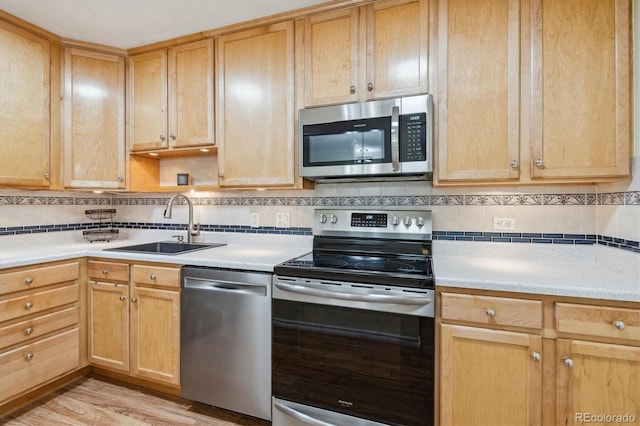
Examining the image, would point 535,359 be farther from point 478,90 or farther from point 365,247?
point 478,90

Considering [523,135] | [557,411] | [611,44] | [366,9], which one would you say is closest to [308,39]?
[366,9]

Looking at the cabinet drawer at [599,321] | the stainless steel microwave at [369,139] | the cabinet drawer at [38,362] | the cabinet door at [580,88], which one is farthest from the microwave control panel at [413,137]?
the cabinet drawer at [38,362]

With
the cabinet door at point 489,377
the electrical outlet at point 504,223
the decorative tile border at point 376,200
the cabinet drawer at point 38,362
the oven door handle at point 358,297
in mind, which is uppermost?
the decorative tile border at point 376,200

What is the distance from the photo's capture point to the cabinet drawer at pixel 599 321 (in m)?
1.19

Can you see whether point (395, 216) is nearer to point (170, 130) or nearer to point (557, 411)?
point (557, 411)

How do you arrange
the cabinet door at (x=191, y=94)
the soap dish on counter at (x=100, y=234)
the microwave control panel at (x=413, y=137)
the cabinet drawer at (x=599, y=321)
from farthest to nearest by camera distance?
the soap dish on counter at (x=100, y=234)
the cabinet door at (x=191, y=94)
the microwave control panel at (x=413, y=137)
the cabinet drawer at (x=599, y=321)

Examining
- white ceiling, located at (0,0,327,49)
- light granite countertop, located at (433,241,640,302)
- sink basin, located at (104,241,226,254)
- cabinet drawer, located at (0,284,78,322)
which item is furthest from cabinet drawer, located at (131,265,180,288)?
white ceiling, located at (0,0,327,49)

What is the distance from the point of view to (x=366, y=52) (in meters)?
1.82

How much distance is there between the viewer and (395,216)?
1966mm

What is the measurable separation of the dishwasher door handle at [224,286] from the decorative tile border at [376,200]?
772 mm

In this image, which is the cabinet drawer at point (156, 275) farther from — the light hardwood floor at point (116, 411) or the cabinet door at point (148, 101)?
the cabinet door at point (148, 101)

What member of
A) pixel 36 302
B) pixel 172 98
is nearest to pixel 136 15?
pixel 172 98

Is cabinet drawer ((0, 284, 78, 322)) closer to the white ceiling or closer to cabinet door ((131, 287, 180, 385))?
cabinet door ((131, 287, 180, 385))

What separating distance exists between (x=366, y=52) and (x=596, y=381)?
1.86m
